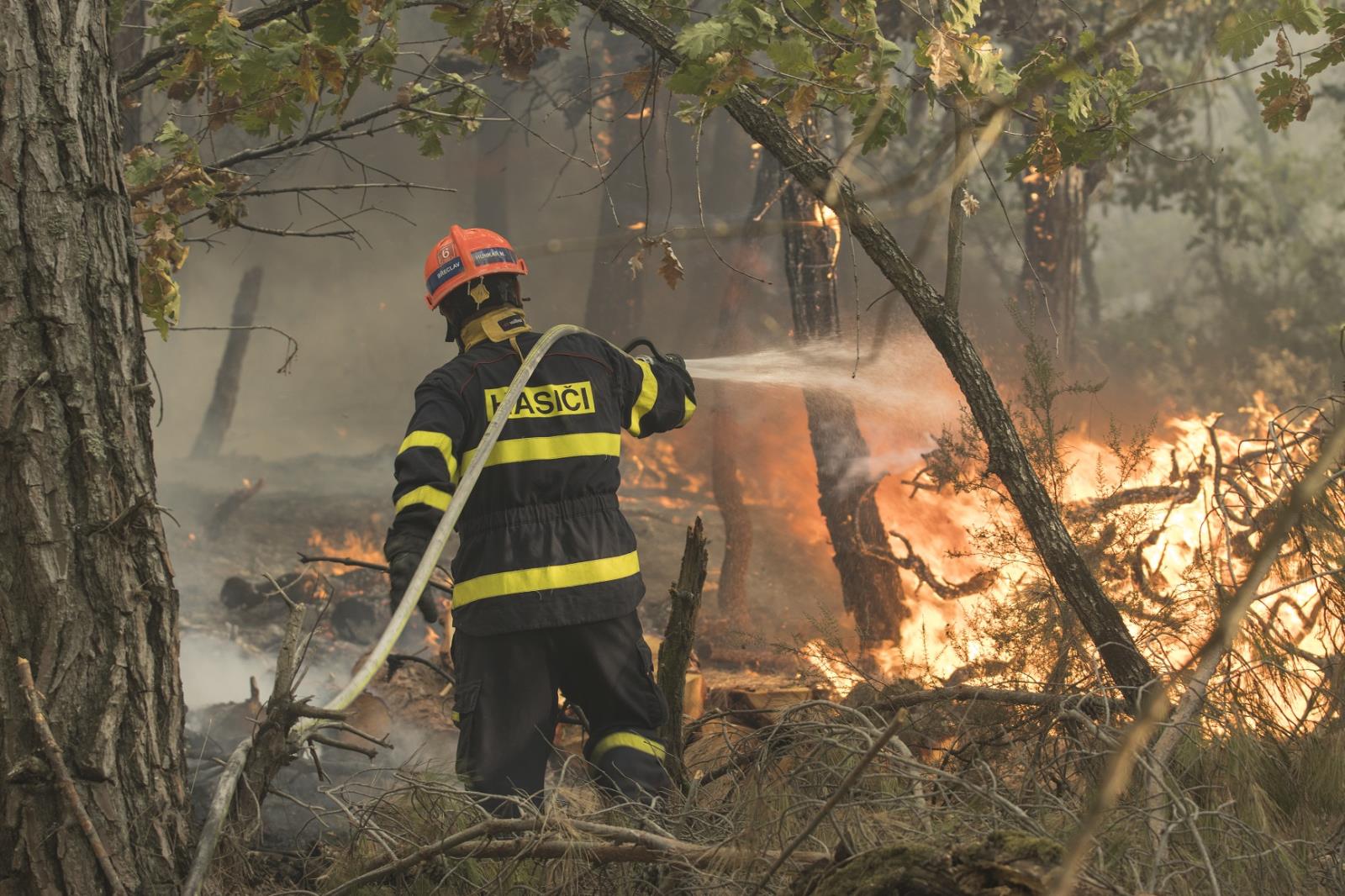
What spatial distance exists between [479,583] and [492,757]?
501mm

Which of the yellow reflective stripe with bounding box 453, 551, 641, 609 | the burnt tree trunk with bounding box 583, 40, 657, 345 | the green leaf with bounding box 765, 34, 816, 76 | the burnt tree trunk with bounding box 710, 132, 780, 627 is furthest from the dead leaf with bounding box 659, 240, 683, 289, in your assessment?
the burnt tree trunk with bounding box 583, 40, 657, 345

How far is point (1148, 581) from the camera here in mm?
4367

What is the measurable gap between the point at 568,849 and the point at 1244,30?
116 inches

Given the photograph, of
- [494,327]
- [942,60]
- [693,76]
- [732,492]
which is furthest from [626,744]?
[732,492]

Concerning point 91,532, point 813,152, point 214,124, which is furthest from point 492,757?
point 214,124

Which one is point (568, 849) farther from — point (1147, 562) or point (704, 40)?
point (1147, 562)

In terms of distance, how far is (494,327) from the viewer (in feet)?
10.9

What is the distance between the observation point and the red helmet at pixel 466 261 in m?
3.32

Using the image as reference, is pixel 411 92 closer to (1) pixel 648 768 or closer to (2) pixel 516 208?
(1) pixel 648 768

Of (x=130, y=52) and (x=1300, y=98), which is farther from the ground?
(x=130, y=52)

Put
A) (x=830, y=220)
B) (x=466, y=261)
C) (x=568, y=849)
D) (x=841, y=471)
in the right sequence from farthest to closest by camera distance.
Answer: (x=841, y=471) → (x=830, y=220) → (x=466, y=261) → (x=568, y=849)

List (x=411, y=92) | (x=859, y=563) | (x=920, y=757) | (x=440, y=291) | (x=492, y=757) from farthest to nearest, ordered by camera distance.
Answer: (x=859, y=563) < (x=411, y=92) < (x=920, y=757) < (x=440, y=291) < (x=492, y=757)

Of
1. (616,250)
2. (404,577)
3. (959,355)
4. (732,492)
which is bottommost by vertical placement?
(404,577)

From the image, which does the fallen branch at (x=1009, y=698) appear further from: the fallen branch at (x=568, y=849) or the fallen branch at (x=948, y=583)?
the fallen branch at (x=948, y=583)
